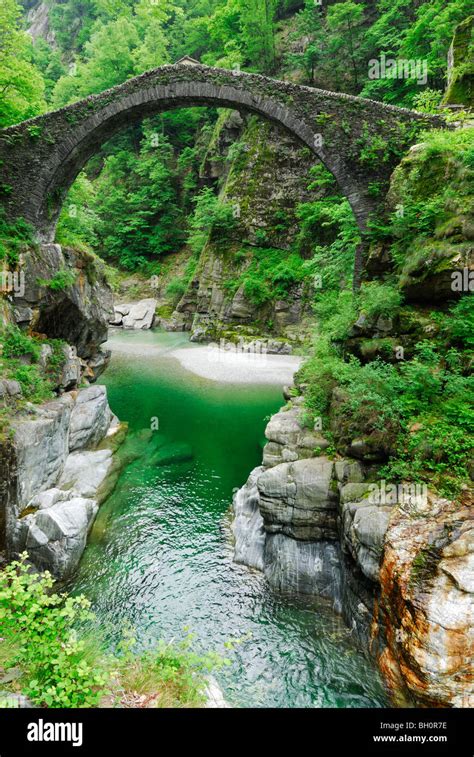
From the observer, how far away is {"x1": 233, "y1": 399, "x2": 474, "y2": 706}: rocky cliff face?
3.63 m

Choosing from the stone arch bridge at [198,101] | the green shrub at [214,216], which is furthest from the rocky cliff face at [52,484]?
the green shrub at [214,216]

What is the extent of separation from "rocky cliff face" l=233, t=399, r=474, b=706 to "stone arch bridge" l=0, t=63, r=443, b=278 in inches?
258

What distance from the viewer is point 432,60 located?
1544cm

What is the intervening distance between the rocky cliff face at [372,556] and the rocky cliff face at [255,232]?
1509 cm

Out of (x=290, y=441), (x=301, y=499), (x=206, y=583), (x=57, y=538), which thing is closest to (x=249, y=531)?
(x=206, y=583)

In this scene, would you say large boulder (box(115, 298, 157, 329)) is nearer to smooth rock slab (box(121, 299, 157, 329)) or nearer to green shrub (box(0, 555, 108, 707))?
smooth rock slab (box(121, 299, 157, 329))

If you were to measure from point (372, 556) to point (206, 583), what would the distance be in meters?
3.05

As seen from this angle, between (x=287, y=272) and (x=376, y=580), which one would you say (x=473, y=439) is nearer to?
(x=376, y=580)

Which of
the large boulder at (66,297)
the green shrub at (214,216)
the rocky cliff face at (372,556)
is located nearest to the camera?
the rocky cliff face at (372,556)

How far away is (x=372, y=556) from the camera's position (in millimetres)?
4559

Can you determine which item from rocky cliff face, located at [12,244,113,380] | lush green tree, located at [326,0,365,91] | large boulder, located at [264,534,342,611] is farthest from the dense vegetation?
lush green tree, located at [326,0,365,91]

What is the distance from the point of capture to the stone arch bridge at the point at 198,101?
10.2 m

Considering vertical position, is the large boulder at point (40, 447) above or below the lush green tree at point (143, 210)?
below

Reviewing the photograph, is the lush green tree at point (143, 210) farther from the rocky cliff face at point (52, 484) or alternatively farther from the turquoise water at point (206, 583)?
the rocky cliff face at point (52, 484)
